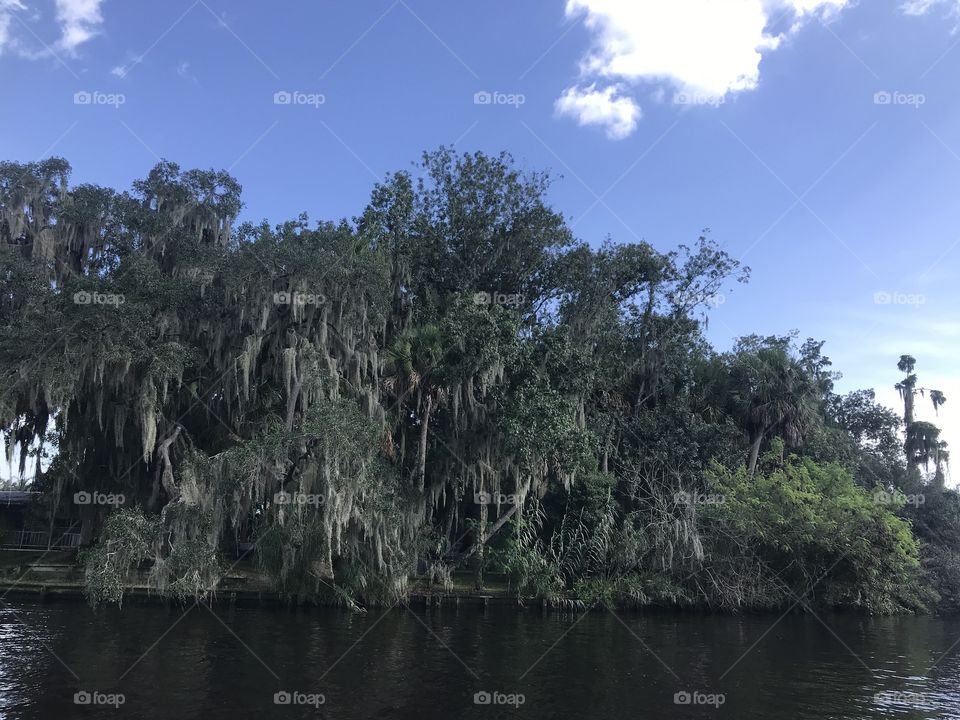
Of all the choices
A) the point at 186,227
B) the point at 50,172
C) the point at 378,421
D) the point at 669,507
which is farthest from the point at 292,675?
the point at 50,172

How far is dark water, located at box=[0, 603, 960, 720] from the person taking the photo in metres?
12.3

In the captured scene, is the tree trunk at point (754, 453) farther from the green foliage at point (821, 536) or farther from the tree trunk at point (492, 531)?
the tree trunk at point (492, 531)

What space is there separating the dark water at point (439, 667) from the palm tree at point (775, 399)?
40.3ft

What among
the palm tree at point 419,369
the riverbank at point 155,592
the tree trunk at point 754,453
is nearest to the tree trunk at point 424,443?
the palm tree at point 419,369

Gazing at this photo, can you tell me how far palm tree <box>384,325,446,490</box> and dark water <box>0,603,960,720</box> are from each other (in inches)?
303

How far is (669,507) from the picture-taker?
29.1 metres

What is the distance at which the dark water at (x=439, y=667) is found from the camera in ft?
40.5

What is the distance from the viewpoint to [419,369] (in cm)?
2703

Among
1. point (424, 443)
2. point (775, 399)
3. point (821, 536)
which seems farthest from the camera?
point (775, 399)

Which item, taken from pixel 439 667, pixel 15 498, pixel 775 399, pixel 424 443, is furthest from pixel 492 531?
pixel 15 498

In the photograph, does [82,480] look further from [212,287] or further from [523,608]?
[523,608]

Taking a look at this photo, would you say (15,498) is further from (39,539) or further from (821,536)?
(821,536)

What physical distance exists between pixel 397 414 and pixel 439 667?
1336cm

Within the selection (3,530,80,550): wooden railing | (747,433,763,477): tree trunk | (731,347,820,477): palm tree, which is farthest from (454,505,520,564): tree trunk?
(3,530,80,550): wooden railing
